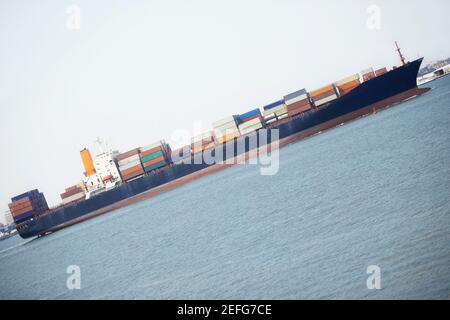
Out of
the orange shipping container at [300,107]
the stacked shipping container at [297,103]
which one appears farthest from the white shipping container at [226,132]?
the orange shipping container at [300,107]

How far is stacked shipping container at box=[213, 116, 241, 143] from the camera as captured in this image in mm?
54125

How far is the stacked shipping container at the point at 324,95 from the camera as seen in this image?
5166 centimetres

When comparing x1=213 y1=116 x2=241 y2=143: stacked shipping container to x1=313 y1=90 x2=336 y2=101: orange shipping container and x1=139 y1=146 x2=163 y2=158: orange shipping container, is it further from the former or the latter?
x1=313 y1=90 x2=336 y2=101: orange shipping container

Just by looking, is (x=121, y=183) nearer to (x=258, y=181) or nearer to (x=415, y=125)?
(x=258, y=181)

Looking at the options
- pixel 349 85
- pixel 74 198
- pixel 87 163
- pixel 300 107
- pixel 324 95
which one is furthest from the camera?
pixel 87 163

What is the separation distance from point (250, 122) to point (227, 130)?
3.32 m

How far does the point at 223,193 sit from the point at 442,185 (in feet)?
77.9

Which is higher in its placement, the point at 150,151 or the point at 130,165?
the point at 150,151

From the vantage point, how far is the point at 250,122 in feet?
178

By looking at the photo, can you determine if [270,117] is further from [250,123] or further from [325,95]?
[325,95]

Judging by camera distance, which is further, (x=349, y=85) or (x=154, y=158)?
(x=154, y=158)

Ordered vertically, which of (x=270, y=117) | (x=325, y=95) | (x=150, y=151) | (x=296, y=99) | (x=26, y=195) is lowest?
(x=270, y=117)

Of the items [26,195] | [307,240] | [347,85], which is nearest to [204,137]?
[347,85]

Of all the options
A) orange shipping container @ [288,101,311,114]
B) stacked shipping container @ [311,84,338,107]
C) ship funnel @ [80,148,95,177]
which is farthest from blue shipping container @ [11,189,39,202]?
stacked shipping container @ [311,84,338,107]
